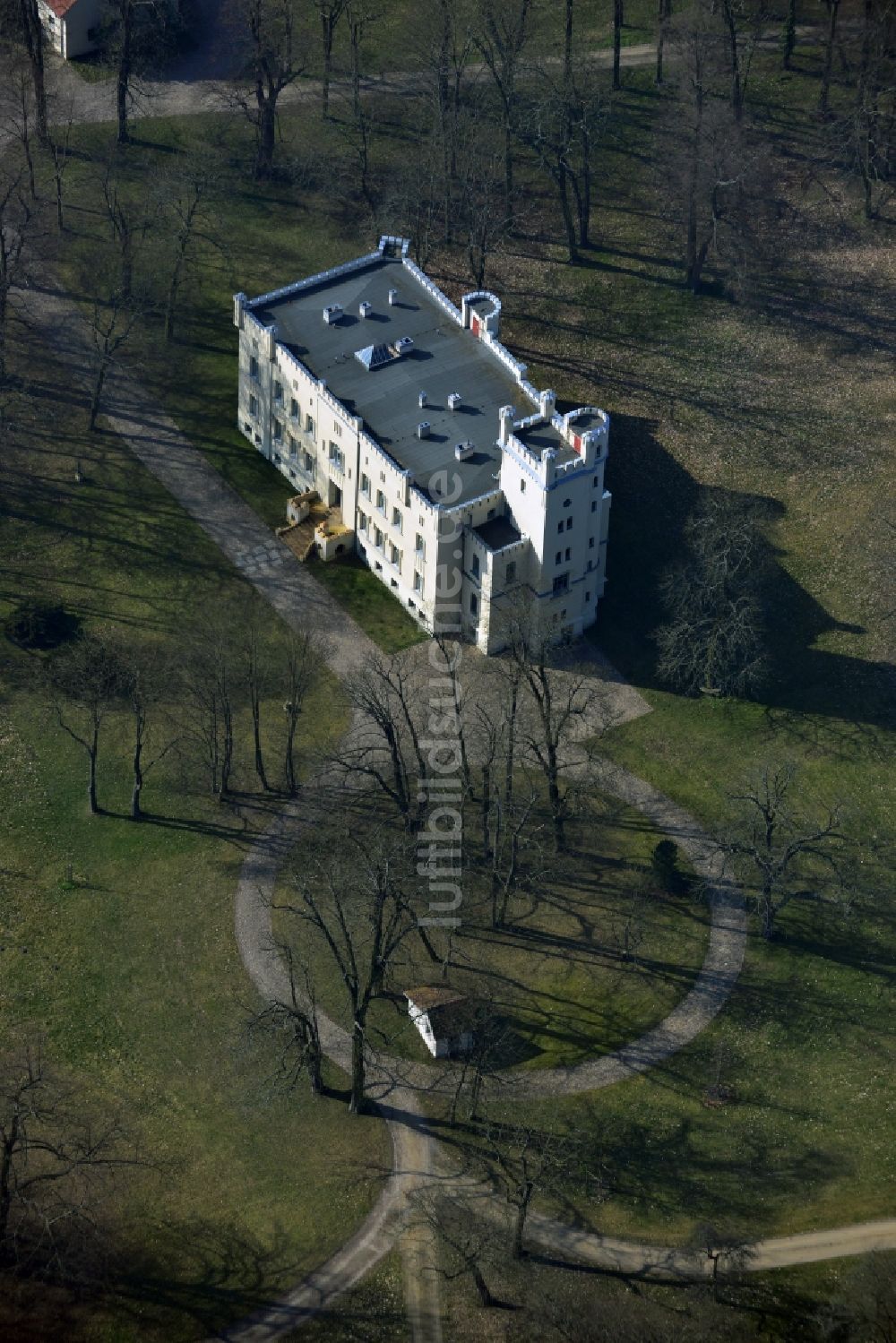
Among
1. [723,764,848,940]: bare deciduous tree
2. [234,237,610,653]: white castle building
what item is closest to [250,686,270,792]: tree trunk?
[234,237,610,653]: white castle building

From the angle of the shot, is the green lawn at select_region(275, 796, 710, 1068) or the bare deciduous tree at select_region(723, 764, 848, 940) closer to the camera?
the green lawn at select_region(275, 796, 710, 1068)

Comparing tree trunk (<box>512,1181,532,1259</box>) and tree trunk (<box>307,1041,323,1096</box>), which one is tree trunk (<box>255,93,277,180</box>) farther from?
tree trunk (<box>512,1181,532,1259</box>)

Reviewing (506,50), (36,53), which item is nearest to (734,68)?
(506,50)

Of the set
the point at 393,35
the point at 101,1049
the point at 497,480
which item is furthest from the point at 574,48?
the point at 101,1049

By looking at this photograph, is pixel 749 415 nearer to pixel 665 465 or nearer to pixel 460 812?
pixel 665 465

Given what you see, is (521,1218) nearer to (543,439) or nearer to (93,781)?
(93,781)

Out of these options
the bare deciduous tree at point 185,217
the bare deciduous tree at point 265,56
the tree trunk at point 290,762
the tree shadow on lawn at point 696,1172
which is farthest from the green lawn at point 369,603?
the bare deciduous tree at point 265,56
